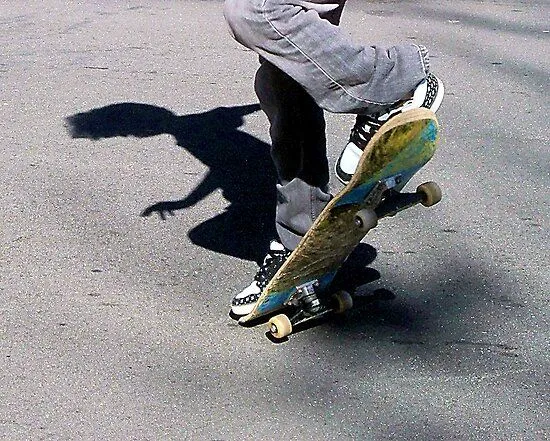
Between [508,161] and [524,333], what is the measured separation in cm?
172

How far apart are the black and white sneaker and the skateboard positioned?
51 mm

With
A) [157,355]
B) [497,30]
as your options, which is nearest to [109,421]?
[157,355]

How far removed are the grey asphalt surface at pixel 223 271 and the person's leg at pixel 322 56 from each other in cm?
87

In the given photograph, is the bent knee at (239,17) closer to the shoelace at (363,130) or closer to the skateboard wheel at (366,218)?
the shoelace at (363,130)

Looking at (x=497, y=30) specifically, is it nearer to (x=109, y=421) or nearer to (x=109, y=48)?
(x=109, y=48)

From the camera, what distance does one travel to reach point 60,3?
27.0 feet

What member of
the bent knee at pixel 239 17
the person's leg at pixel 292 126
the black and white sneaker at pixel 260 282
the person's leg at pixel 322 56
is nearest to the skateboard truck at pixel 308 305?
the black and white sneaker at pixel 260 282

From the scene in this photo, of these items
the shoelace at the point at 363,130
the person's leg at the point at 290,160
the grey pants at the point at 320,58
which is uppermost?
the grey pants at the point at 320,58

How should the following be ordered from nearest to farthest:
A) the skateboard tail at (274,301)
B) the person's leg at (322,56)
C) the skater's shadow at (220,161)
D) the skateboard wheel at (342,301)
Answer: the person's leg at (322,56), the skateboard tail at (274,301), the skateboard wheel at (342,301), the skater's shadow at (220,161)

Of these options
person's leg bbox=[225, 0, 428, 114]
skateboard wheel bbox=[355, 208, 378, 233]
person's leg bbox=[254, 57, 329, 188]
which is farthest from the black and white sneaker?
person's leg bbox=[225, 0, 428, 114]

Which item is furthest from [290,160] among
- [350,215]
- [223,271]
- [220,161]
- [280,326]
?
[220,161]

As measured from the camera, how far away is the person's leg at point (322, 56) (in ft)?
9.02

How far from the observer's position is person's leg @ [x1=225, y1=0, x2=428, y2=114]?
9.02ft

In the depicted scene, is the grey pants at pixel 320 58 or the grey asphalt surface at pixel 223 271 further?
the grey asphalt surface at pixel 223 271
